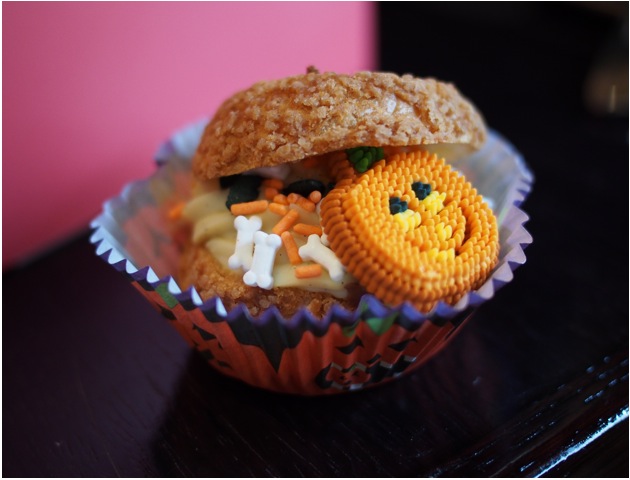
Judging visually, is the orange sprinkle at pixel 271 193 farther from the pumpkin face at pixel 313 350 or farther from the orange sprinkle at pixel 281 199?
the pumpkin face at pixel 313 350

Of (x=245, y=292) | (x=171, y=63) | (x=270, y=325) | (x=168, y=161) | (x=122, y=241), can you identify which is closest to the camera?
(x=270, y=325)

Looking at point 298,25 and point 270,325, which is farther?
point 298,25

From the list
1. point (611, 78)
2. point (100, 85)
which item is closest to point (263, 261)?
point (100, 85)

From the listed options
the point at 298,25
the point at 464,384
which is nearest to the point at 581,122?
the point at 298,25

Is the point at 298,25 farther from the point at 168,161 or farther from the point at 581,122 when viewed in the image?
the point at 581,122

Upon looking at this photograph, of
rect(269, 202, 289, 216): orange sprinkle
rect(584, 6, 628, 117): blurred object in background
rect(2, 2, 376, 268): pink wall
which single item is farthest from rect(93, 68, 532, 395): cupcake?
rect(584, 6, 628, 117): blurred object in background

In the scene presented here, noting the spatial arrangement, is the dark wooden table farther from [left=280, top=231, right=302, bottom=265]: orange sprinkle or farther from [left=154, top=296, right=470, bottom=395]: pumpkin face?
[left=280, top=231, right=302, bottom=265]: orange sprinkle
